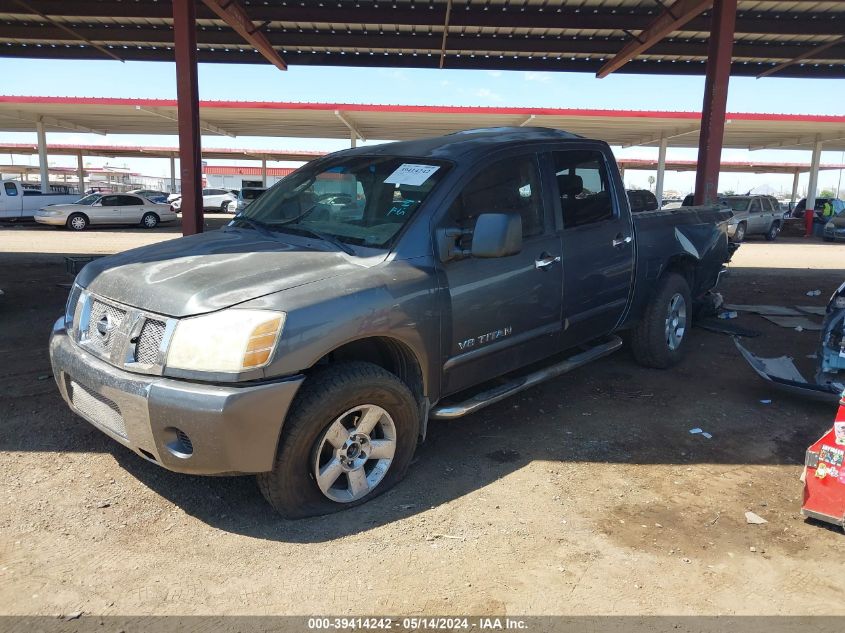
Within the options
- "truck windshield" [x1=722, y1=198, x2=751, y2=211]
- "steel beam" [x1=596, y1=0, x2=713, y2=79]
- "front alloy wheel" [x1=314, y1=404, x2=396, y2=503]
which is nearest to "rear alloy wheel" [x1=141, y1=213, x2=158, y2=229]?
"steel beam" [x1=596, y1=0, x2=713, y2=79]

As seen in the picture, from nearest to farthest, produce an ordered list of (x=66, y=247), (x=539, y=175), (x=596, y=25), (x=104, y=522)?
1. (x=104, y=522)
2. (x=539, y=175)
3. (x=596, y=25)
4. (x=66, y=247)

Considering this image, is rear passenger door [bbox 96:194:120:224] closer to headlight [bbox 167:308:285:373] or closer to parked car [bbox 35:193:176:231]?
parked car [bbox 35:193:176:231]

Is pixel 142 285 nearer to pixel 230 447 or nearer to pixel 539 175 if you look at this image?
pixel 230 447

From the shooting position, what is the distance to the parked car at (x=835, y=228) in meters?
22.8

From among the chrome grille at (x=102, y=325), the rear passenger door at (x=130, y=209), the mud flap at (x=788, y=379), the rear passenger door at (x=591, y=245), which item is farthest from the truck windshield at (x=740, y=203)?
the chrome grille at (x=102, y=325)

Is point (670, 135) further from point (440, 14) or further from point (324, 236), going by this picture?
point (324, 236)

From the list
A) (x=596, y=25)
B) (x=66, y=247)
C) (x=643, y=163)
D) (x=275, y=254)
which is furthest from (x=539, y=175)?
(x=643, y=163)

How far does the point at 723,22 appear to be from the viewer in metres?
9.48

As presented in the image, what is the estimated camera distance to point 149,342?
291cm

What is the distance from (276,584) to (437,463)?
141 cm

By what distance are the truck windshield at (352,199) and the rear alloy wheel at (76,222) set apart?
2215 cm

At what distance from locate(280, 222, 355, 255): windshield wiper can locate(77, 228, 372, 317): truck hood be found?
3.3 inches

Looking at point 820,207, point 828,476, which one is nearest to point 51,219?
point 828,476

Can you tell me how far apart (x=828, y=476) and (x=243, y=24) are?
1094 centimetres
